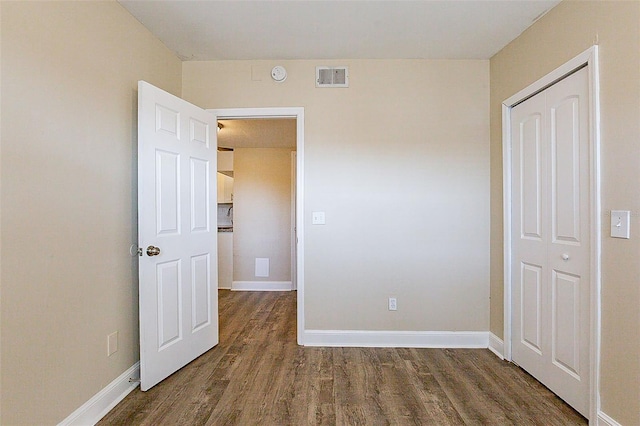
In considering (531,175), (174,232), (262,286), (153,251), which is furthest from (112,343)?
(262,286)

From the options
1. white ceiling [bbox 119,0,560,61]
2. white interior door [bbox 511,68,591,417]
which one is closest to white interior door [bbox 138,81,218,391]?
white ceiling [bbox 119,0,560,61]

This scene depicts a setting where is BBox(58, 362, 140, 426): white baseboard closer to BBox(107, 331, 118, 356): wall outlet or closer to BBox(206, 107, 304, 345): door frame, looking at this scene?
BBox(107, 331, 118, 356): wall outlet

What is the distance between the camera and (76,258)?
5.85 ft

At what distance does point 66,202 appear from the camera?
172 centimetres

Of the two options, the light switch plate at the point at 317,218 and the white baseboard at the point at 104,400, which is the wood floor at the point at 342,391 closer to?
the white baseboard at the point at 104,400

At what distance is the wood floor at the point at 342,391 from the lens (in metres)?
1.89

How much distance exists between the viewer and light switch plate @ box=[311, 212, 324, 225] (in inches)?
116

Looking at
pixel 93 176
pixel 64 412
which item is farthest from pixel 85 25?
pixel 64 412

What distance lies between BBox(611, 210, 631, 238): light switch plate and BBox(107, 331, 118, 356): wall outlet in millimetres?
2909

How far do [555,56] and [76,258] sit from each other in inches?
123

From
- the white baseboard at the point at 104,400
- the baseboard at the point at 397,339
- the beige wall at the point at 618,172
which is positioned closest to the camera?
the beige wall at the point at 618,172

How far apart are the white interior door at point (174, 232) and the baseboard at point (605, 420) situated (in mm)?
2629

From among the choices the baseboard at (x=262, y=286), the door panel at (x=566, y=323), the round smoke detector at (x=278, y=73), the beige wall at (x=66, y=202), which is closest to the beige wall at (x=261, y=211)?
the baseboard at (x=262, y=286)

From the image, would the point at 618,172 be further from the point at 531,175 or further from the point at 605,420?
the point at 605,420
